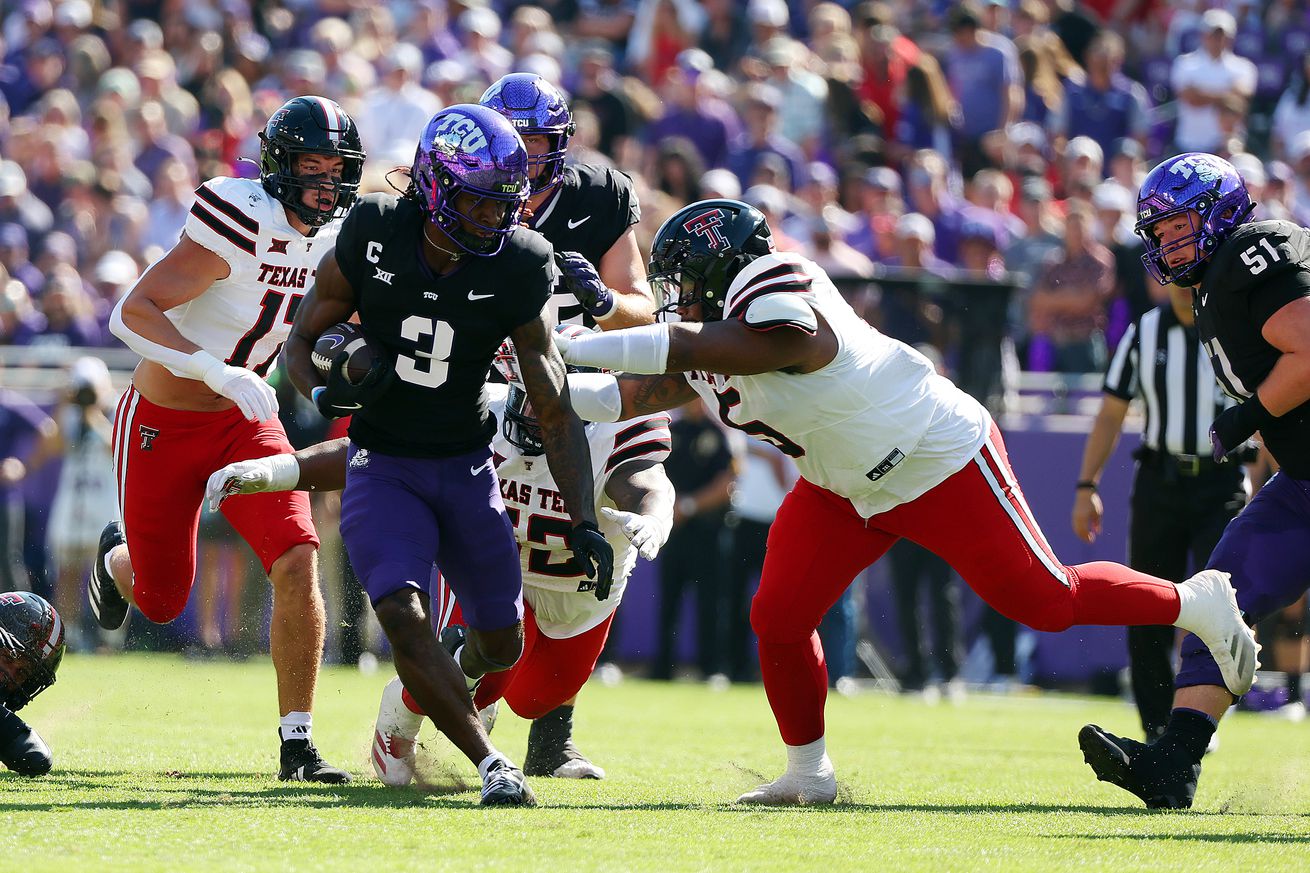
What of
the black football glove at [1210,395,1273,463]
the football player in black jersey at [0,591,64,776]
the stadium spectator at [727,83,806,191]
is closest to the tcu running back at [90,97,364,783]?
the football player in black jersey at [0,591,64,776]

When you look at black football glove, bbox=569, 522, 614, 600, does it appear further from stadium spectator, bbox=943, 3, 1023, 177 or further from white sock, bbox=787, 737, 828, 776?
stadium spectator, bbox=943, 3, 1023, 177

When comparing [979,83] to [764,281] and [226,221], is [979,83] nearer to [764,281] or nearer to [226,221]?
[226,221]

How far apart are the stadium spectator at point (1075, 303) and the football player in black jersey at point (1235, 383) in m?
4.76

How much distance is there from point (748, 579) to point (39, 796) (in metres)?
6.20

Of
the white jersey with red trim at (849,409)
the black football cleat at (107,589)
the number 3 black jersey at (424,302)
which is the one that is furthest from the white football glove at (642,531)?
the black football cleat at (107,589)

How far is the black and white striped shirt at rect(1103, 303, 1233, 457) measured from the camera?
7.36 m

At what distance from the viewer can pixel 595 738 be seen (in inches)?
298

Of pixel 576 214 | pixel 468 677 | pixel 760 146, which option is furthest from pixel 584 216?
pixel 760 146

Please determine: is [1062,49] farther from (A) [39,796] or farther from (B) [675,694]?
(A) [39,796]

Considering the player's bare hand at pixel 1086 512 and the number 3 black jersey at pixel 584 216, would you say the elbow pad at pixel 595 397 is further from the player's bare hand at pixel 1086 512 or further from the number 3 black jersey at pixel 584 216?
the player's bare hand at pixel 1086 512

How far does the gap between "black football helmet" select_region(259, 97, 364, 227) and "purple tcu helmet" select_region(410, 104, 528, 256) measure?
3.14 feet

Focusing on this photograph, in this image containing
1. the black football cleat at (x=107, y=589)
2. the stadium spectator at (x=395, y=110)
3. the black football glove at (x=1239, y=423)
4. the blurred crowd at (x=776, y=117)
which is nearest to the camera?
the black football glove at (x=1239, y=423)

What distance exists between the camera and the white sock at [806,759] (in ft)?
18.2

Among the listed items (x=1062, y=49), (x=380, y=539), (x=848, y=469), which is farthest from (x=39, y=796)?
(x=1062, y=49)
